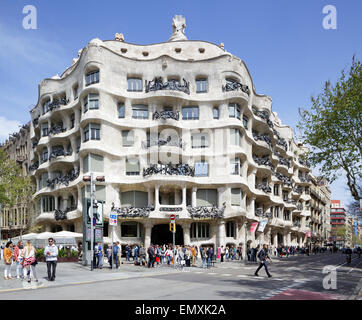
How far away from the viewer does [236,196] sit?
143 feet

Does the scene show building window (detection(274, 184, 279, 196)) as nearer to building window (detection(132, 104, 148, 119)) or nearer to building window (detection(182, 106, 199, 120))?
building window (detection(182, 106, 199, 120))

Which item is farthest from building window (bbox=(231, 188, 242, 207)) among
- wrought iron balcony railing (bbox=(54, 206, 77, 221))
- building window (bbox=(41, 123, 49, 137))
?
building window (bbox=(41, 123, 49, 137))

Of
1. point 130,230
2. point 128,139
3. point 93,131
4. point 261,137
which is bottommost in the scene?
point 130,230

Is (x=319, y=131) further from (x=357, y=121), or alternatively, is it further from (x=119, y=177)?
(x=119, y=177)

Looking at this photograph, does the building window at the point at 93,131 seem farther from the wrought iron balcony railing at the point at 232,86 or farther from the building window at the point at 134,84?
the wrought iron balcony railing at the point at 232,86

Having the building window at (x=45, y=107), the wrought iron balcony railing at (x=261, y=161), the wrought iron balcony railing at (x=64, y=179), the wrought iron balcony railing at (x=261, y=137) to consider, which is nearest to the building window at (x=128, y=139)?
the wrought iron balcony railing at (x=64, y=179)

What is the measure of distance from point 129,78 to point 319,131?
25.1 meters

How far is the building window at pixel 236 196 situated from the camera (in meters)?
43.2

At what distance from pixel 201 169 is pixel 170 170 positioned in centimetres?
395

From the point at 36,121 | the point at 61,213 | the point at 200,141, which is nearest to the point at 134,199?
the point at 61,213

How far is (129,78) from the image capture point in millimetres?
45375

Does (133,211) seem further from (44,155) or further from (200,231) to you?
(44,155)

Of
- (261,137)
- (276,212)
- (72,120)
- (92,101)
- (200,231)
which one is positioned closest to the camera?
(92,101)

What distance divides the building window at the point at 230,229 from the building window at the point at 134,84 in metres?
17.6
